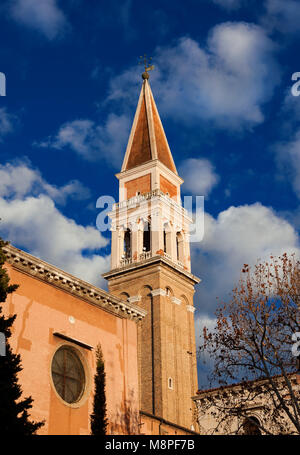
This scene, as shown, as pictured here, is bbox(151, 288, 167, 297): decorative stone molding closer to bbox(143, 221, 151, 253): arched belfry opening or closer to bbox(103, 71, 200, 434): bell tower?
bbox(103, 71, 200, 434): bell tower

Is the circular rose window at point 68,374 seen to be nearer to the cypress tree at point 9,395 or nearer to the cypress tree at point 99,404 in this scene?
the cypress tree at point 99,404

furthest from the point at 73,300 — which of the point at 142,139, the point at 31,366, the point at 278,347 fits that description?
the point at 142,139

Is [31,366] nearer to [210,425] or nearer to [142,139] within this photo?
[210,425]

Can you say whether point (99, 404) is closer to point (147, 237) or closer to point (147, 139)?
point (147, 237)

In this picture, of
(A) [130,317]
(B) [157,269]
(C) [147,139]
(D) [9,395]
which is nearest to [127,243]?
(B) [157,269]

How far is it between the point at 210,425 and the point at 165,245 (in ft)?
41.5

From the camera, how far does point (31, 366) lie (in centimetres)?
2031

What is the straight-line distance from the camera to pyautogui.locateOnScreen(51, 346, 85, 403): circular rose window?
21.6 meters

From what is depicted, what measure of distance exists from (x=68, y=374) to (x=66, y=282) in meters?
3.38

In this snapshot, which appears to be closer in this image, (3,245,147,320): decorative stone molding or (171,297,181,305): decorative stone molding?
(3,245,147,320): decorative stone molding

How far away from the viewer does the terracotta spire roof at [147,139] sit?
4319cm

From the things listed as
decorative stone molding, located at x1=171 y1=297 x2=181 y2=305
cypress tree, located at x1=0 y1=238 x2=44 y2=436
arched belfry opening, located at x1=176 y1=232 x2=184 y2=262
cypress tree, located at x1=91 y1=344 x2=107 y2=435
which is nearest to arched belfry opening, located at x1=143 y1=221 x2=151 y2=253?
arched belfry opening, located at x1=176 y1=232 x2=184 y2=262

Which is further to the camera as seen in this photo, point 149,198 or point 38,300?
point 149,198

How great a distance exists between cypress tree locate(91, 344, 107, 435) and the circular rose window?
639mm
